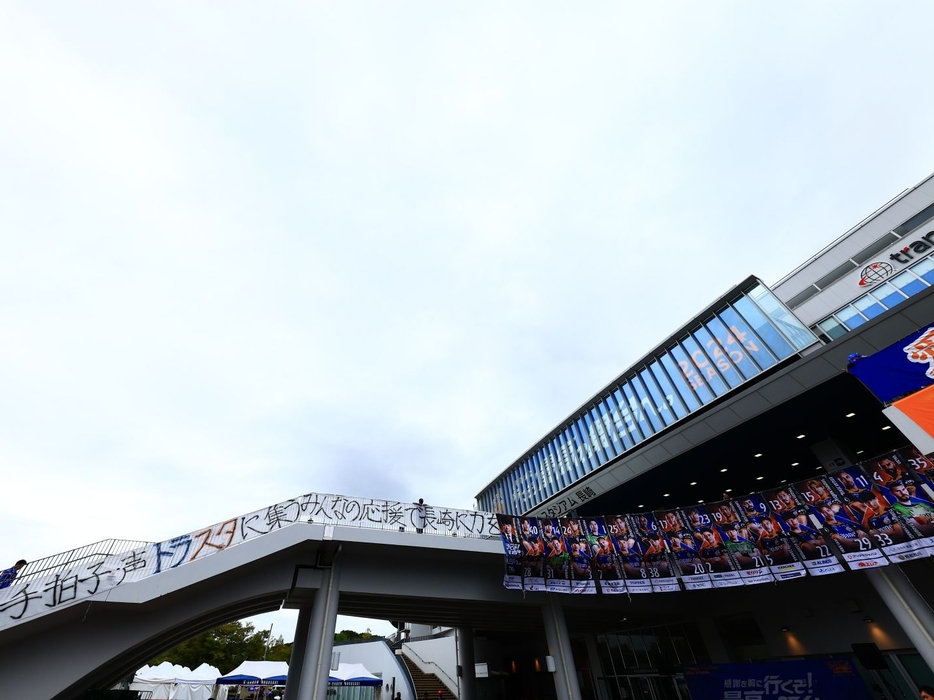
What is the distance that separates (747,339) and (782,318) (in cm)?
199

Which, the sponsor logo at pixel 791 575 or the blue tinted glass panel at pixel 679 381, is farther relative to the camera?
the blue tinted glass panel at pixel 679 381

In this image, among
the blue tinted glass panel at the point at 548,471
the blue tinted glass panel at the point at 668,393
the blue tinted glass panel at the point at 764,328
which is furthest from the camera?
the blue tinted glass panel at the point at 548,471

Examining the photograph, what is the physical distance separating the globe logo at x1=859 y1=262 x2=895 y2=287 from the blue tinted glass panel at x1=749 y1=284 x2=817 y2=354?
4.58m

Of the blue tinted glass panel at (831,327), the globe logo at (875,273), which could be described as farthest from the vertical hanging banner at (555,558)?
the globe logo at (875,273)

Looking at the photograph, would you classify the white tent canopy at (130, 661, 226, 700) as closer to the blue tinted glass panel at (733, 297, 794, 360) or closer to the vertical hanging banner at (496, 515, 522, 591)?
the vertical hanging banner at (496, 515, 522, 591)

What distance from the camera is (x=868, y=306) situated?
72.6 ft

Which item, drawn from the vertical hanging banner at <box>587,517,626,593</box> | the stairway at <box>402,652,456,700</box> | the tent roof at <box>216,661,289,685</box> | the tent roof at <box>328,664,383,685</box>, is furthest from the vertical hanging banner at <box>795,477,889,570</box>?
the stairway at <box>402,652,456,700</box>

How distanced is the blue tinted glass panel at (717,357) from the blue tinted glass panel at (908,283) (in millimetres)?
8274

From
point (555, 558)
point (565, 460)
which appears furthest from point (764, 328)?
point (565, 460)

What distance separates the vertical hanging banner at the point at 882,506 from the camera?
41.1 feet

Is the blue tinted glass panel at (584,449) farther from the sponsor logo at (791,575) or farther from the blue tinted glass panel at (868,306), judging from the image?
the blue tinted glass panel at (868,306)

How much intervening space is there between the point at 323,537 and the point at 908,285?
29331 mm

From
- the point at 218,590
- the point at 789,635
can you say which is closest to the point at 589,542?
the point at 789,635

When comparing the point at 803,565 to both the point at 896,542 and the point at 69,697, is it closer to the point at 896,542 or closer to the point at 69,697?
the point at 896,542
